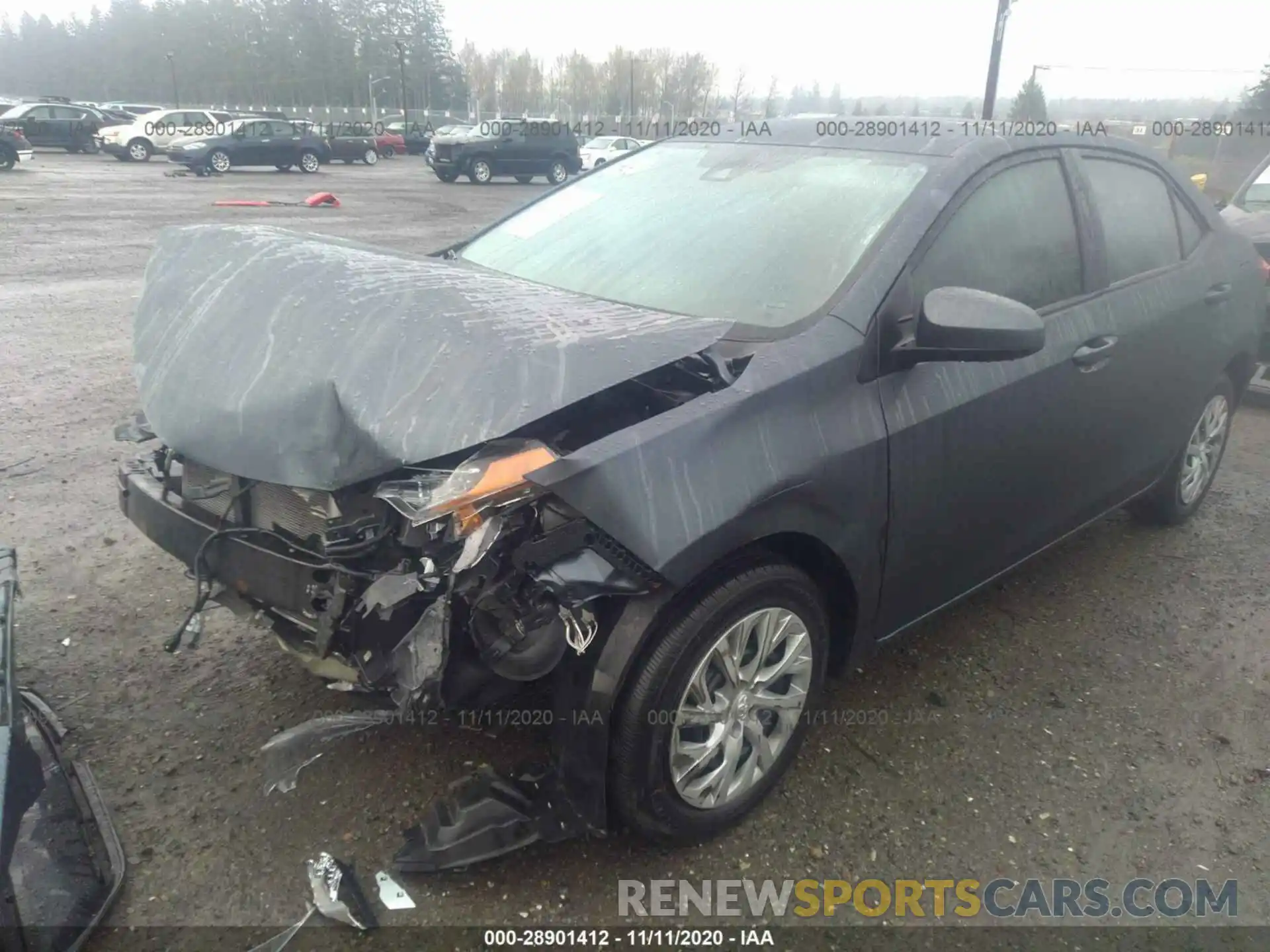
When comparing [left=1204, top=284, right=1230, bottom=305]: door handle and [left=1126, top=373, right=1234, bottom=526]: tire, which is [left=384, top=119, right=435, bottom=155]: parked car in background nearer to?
[left=1126, top=373, right=1234, bottom=526]: tire

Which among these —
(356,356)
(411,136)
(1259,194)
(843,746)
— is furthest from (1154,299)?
(411,136)

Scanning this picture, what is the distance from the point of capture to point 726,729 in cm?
233

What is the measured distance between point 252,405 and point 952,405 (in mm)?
1907

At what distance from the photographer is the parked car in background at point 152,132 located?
95.0 feet

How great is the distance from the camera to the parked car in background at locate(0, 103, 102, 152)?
30094mm

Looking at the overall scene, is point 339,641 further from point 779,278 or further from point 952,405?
point 952,405

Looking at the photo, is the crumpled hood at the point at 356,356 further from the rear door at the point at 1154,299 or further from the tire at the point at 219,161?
the tire at the point at 219,161

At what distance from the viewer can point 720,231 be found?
297 centimetres

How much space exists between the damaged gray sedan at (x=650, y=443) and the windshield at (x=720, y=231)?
1 cm

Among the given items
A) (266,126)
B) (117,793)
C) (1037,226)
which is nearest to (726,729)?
(117,793)

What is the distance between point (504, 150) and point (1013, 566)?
26447 millimetres

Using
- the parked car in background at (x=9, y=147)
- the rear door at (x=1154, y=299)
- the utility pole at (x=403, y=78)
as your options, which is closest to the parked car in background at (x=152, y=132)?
the parked car in background at (x=9, y=147)

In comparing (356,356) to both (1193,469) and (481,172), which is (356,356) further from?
(481,172)

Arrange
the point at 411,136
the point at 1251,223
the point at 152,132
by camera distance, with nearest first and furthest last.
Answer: the point at 1251,223 < the point at 152,132 < the point at 411,136
